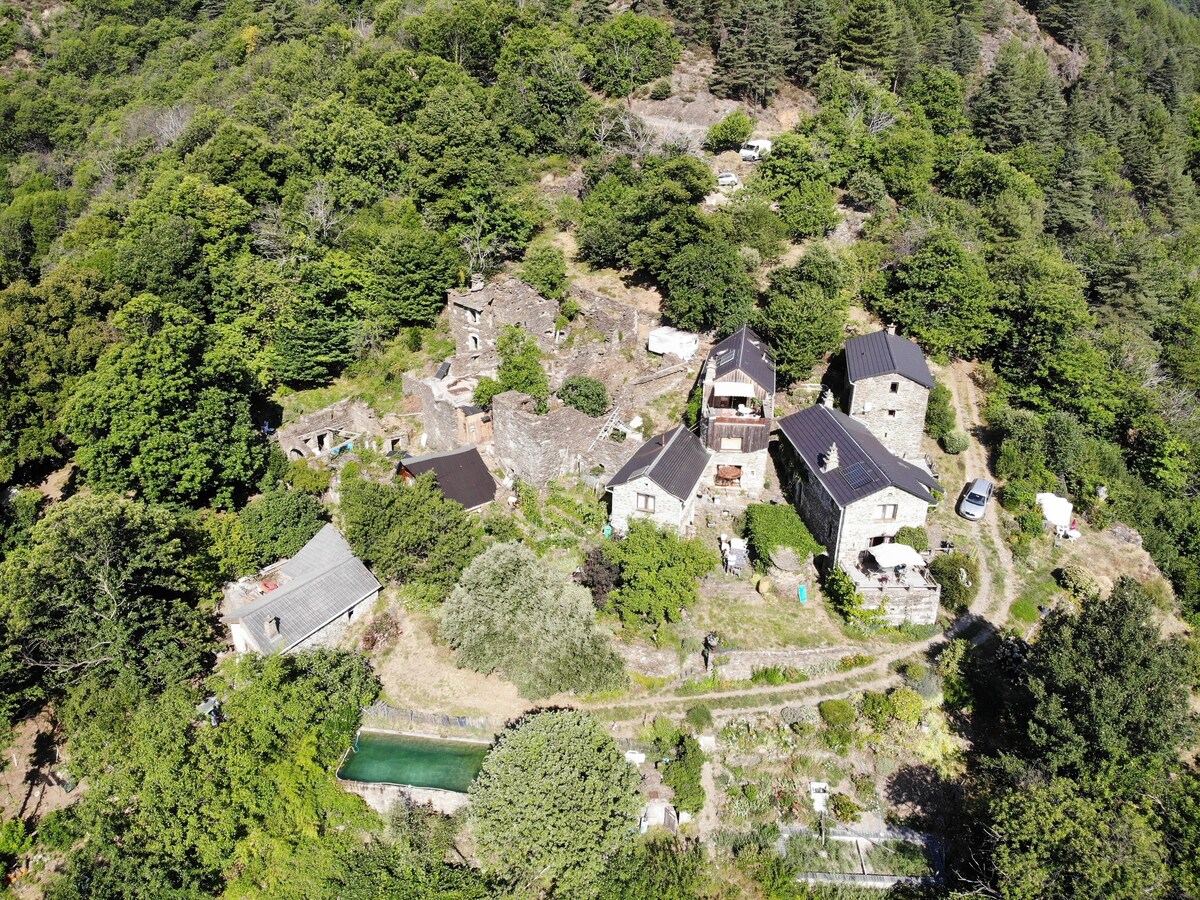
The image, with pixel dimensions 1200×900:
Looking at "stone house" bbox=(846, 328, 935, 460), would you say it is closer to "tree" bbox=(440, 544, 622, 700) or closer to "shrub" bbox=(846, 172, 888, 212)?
"tree" bbox=(440, 544, 622, 700)

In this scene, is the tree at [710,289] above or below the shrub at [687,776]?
above

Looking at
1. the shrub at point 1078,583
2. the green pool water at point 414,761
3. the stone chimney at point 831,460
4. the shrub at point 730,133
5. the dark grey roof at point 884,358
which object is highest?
the shrub at point 730,133

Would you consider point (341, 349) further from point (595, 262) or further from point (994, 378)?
point (994, 378)

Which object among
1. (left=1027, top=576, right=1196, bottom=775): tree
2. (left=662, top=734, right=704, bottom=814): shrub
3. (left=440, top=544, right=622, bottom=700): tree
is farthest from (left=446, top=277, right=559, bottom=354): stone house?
(left=1027, top=576, right=1196, bottom=775): tree

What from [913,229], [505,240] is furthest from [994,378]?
[505,240]

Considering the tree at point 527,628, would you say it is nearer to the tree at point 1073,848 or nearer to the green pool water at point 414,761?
the green pool water at point 414,761

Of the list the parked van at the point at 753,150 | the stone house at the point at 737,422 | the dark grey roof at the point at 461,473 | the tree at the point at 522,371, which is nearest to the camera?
the stone house at the point at 737,422

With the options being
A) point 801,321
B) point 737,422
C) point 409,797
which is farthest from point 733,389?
point 409,797

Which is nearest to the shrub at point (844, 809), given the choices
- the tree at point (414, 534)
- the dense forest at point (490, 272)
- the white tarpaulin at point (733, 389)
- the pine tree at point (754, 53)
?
the dense forest at point (490, 272)
